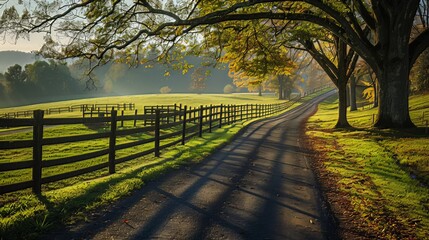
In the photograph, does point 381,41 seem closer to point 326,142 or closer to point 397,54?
point 397,54

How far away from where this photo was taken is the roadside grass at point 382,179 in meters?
5.37

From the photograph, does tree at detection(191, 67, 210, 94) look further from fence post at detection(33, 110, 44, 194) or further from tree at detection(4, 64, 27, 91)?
tree at detection(4, 64, 27, 91)

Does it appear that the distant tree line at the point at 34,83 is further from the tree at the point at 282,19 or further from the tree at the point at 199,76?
the tree at the point at 282,19

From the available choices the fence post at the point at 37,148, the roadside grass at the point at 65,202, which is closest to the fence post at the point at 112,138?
the roadside grass at the point at 65,202

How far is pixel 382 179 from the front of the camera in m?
8.01

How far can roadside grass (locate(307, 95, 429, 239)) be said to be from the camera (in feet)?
17.6

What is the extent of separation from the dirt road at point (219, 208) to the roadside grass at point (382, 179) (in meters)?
0.77

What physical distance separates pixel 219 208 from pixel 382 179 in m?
4.85

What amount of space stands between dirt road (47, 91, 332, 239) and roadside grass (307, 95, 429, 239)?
2.52 feet

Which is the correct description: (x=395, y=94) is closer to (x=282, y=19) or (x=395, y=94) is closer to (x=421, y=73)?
(x=282, y=19)

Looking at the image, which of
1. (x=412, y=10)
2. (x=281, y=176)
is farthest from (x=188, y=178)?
(x=412, y=10)

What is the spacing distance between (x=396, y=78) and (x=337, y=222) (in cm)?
1195

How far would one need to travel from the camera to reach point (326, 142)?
15.0 meters

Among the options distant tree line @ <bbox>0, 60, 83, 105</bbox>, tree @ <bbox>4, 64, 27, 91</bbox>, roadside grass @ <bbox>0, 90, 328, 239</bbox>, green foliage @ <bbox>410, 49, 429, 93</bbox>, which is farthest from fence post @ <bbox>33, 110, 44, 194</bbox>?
tree @ <bbox>4, 64, 27, 91</bbox>
